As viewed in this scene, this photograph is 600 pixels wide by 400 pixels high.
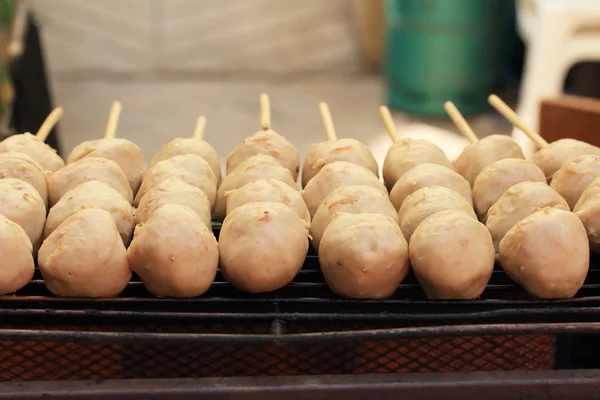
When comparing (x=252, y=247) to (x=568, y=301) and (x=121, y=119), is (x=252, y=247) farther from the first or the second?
(x=121, y=119)

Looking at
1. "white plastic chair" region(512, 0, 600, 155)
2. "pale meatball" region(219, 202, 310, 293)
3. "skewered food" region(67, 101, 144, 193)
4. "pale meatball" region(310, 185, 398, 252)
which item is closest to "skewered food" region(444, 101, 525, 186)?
"pale meatball" region(310, 185, 398, 252)

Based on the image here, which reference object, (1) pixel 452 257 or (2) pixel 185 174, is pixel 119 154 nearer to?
(2) pixel 185 174

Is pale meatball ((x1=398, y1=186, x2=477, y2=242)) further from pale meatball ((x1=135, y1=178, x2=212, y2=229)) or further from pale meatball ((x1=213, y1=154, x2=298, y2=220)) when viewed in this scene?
pale meatball ((x1=135, y1=178, x2=212, y2=229))

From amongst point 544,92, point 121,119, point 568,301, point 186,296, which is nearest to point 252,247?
point 186,296

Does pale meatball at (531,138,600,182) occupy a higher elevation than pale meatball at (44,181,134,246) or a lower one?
lower

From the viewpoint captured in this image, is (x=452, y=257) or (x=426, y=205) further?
(x=426, y=205)

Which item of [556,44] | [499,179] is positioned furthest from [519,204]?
[556,44]

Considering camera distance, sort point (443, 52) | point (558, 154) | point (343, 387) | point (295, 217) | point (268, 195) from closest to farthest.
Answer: point (343, 387) < point (295, 217) < point (268, 195) < point (558, 154) < point (443, 52)
